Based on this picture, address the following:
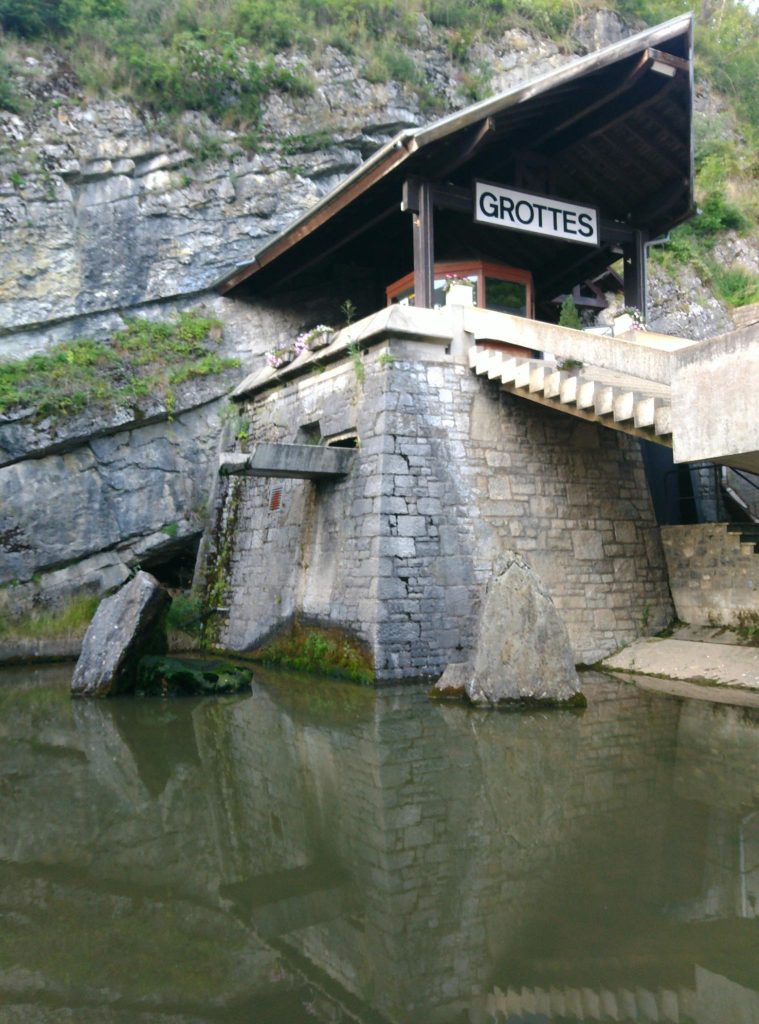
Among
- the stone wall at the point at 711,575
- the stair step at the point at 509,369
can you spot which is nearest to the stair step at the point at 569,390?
the stair step at the point at 509,369

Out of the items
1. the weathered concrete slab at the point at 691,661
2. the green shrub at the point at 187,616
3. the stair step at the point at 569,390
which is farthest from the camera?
the green shrub at the point at 187,616

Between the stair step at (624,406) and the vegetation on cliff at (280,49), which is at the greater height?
the vegetation on cliff at (280,49)

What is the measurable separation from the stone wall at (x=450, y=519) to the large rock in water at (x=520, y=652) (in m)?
1.48

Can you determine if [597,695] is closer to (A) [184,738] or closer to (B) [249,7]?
(A) [184,738]

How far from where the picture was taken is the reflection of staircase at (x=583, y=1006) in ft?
7.70

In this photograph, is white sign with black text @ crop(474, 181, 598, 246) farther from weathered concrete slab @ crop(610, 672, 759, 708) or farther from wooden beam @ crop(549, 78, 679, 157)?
weathered concrete slab @ crop(610, 672, 759, 708)

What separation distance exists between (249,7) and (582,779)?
16.0 metres

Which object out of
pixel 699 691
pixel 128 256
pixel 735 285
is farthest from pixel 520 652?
pixel 735 285

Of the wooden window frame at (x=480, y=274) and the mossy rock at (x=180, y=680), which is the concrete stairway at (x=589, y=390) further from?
the mossy rock at (x=180, y=680)

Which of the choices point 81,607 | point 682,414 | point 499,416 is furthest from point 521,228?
point 81,607

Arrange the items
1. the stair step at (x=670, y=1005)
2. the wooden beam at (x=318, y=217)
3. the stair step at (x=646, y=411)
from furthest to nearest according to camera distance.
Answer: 1. the wooden beam at (x=318, y=217)
2. the stair step at (x=646, y=411)
3. the stair step at (x=670, y=1005)

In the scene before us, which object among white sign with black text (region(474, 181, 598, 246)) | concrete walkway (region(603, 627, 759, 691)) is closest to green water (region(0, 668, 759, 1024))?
concrete walkway (region(603, 627, 759, 691))

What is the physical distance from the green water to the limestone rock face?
30.0 inches

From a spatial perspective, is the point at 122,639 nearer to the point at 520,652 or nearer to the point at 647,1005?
the point at 520,652
